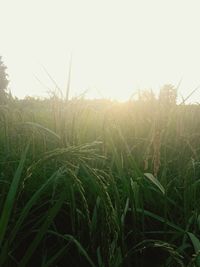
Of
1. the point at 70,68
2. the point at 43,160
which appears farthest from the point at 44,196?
the point at 43,160

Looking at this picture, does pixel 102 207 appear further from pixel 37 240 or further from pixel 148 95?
pixel 148 95

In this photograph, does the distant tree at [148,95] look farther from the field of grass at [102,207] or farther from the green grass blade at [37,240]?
the green grass blade at [37,240]

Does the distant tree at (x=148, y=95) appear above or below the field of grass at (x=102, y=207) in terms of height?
above

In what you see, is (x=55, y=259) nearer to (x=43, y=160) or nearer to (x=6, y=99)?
(x=43, y=160)

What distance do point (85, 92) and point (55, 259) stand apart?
163cm

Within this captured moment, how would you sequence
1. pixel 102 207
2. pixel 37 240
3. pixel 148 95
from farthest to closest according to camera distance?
pixel 148 95
pixel 37 240
pixel 102 207

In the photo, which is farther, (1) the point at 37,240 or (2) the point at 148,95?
(2) the point at 148,95

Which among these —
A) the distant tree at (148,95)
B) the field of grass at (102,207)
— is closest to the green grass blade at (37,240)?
the field of grass at (102,207)

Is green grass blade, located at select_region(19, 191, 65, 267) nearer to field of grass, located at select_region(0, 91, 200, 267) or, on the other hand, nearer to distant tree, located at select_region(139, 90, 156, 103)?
field of grass, located at select_region(0, 91, 200, 267)

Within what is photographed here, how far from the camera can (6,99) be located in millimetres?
3059

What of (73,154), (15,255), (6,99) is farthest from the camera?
(6,99)

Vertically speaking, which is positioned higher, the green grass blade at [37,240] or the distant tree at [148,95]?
the distant tree at [148,95]

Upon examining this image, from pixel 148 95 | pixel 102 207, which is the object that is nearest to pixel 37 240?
pixel 102 207

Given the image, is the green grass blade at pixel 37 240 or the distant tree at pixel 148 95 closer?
the green grass blade at pixel 37 240
